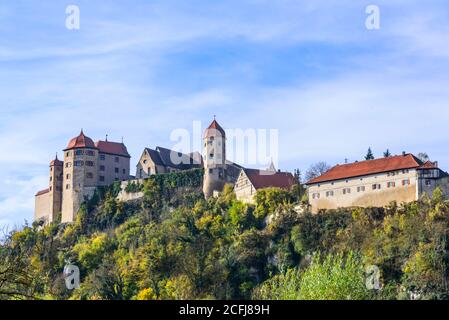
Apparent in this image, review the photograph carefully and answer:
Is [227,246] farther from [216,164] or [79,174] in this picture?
[79,174]

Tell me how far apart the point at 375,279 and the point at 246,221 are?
16.1 m

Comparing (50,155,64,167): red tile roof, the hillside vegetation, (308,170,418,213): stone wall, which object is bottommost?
the hillside vegetation

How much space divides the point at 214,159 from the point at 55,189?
17.1 m

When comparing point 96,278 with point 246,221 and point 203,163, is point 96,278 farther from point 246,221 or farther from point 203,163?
point 203,163

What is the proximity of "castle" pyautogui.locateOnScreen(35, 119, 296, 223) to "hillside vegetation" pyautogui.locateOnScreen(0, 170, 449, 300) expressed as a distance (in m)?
2.29

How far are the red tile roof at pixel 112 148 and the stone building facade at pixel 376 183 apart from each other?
2419 cm

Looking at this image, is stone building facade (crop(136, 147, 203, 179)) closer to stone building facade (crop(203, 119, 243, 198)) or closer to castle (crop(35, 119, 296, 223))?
castle (crop(35, 119, 296, 223))

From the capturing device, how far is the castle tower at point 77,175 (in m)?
87.7

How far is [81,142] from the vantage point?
90250mm

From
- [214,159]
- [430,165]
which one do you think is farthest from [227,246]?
[430,165]

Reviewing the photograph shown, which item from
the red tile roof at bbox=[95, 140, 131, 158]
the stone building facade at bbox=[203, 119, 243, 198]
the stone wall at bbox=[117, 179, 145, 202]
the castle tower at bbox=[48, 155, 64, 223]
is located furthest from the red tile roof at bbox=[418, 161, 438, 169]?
the castle tower at bbox=[48, 155, 64, 223]

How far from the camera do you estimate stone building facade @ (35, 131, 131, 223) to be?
88.0 m
